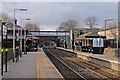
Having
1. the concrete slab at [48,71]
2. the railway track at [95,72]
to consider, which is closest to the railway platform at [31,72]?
the concrete slab at [48,71]

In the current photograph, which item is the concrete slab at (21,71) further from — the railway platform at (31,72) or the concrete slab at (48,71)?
the concrete slab at (48,71)

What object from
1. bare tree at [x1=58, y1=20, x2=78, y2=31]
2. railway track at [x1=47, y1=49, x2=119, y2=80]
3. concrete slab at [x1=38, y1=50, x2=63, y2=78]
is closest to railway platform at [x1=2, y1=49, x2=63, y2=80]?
concrete slab at [x1=38, y1=50, x2=63, y2=78]

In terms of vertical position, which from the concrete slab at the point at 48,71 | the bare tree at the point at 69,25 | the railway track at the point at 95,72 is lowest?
the railway track at the point at 95,72

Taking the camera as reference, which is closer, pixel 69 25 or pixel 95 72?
pixel 95 72

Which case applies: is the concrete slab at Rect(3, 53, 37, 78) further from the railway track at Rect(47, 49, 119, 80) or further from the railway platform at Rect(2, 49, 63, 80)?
the railway track at Rect(47, 49, 119, 80)

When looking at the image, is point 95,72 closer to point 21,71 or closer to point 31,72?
point 31,72

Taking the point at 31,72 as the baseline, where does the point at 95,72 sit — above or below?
below

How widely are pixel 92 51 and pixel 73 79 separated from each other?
44.1 metres

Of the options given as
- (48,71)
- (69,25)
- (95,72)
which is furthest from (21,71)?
(69,25)

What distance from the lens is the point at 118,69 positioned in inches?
1160

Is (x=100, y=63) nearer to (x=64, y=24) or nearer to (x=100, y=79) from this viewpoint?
(x=100, y=79)

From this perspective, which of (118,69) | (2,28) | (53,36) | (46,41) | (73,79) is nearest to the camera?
(2,28)

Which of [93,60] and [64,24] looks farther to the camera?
[64,24]

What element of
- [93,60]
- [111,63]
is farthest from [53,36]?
[111,63]
